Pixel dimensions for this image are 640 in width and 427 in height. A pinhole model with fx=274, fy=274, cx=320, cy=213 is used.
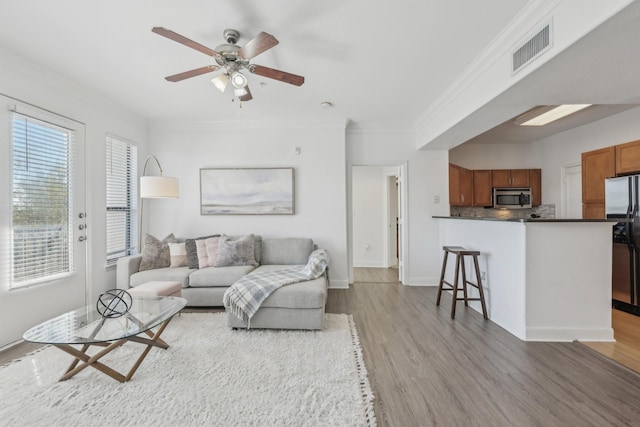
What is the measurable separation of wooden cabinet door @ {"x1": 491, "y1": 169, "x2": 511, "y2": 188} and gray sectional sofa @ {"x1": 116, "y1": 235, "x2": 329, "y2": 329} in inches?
148

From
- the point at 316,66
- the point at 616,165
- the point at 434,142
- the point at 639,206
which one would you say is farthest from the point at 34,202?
the point at 616,165

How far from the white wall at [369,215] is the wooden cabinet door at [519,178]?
242 centimetres

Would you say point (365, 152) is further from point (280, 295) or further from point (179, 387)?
point (179, 387)

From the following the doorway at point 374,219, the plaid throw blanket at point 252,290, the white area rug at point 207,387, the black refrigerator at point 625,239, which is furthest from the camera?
the doorway at point 374,219

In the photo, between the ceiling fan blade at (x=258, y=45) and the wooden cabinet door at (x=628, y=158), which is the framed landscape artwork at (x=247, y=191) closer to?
the ceiling fan blade at (x=258, y=45)

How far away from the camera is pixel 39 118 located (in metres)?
2.72

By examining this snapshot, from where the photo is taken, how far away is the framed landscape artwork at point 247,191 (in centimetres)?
426

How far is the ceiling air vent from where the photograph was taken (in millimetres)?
1774

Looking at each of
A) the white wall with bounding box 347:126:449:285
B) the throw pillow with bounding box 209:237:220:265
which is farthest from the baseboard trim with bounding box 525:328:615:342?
the throw pillow with bounding box 209:237:220:265

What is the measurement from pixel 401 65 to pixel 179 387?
3.25 meters

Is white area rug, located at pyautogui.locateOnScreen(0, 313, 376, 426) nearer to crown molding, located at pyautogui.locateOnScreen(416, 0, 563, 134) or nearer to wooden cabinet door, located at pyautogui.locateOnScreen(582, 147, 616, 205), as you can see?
crown molding, located at pyautogui.locateOnScreen(416, 0, 563, 134)

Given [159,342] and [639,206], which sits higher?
[639,206]

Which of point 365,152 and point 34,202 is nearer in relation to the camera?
point 34,202

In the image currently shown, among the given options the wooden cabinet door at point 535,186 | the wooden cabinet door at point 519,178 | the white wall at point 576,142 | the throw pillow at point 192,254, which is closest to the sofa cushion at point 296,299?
the throw pillow at point 192,254
